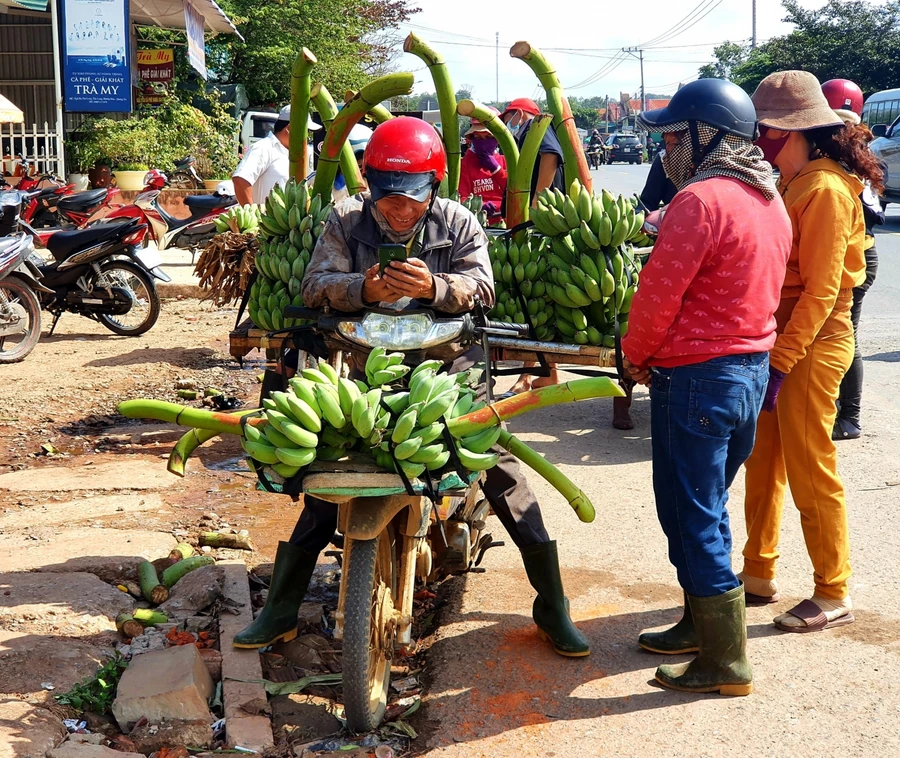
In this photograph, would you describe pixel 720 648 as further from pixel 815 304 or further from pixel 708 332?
pixel 815 304

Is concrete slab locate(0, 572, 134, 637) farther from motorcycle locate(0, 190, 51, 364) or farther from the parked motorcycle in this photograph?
the parked motorcycle

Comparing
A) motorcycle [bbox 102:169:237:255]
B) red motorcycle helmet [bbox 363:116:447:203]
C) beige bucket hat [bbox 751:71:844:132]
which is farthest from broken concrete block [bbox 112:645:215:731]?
motorcycle [bbox 102:169:237:255]

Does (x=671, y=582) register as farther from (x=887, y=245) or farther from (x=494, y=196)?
(x=887, y=245)

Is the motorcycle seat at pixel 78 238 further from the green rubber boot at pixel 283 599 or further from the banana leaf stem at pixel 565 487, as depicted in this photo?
the banana leaf stem at pixel 565 487

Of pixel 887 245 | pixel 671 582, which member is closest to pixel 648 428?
pixel 671 582

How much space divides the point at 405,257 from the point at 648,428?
4.09 m

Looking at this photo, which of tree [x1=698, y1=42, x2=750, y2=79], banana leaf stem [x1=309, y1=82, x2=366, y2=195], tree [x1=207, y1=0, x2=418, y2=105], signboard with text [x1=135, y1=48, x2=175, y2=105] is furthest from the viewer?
tree [x1=698, y1=42, x2=750, y2=79]

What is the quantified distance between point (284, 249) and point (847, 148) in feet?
8.23

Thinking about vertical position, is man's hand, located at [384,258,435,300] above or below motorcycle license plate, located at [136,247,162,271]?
above

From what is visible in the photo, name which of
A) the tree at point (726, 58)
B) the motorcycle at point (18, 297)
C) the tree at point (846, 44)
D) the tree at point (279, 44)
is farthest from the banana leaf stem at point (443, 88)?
the tree at point (726, 58)

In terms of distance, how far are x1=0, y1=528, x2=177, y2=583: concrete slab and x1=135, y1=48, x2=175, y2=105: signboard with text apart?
18.5 m

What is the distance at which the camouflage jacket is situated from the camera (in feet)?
12.7

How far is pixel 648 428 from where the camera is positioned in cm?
723

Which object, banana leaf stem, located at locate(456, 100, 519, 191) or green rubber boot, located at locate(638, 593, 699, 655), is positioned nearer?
green rubber boot, located at locate(638, 593, 699, 655)
